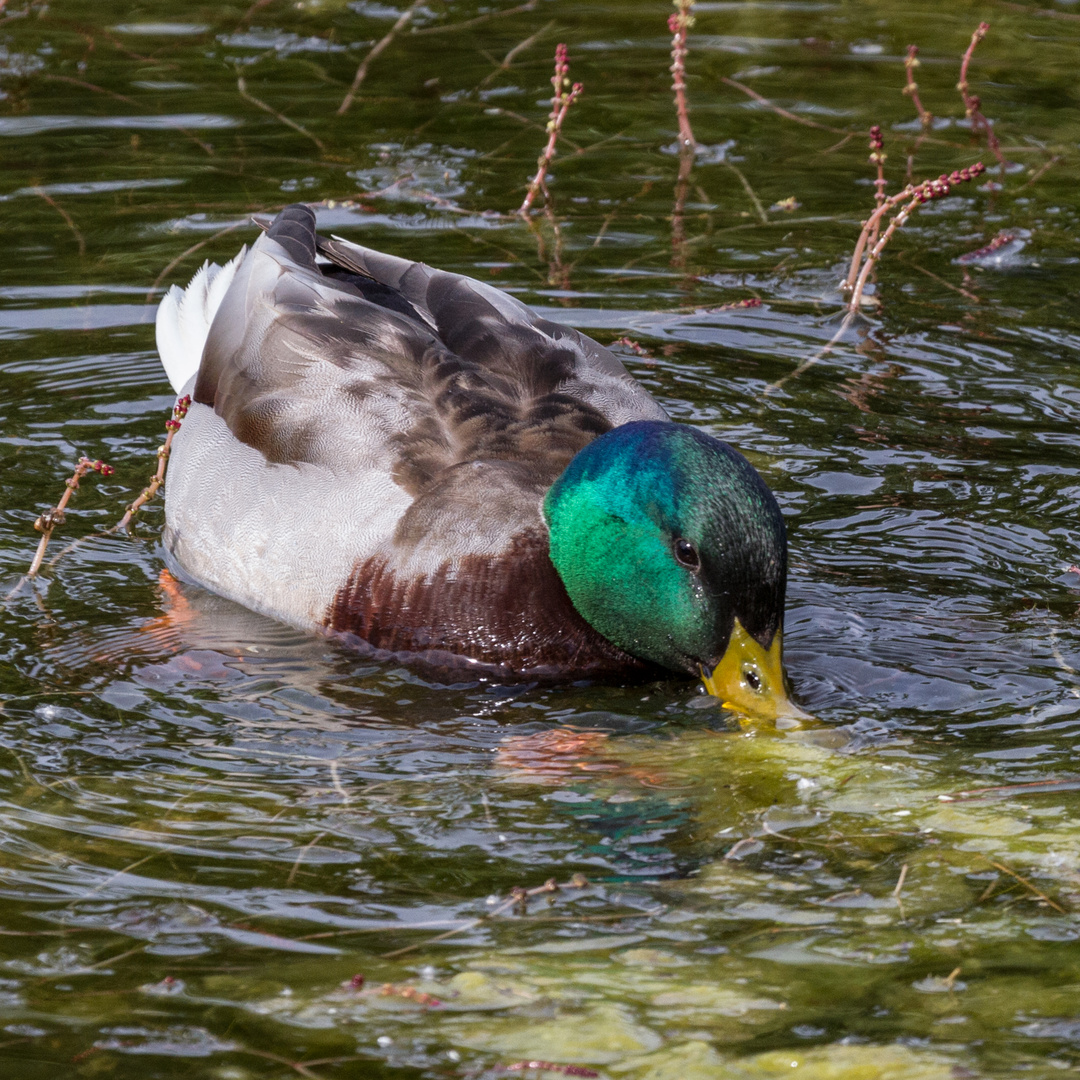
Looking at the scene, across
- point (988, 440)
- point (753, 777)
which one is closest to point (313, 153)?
Answer: point (988, 440)

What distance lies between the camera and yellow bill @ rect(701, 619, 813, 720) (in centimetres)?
449

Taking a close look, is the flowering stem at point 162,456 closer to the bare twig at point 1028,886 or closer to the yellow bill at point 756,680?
the yellow bill at point 756,680

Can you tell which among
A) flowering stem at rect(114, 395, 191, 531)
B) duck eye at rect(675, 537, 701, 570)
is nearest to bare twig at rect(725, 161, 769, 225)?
flowering stem at rect(114, 395, 191, 531)

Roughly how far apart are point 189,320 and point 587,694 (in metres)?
2.49

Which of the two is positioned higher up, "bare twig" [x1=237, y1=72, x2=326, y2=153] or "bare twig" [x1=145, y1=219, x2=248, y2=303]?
"bare twig" [x1=237, y1=72, x2=326, y2=153]

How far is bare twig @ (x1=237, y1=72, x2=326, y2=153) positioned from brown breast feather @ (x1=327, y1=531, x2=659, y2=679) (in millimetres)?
4740

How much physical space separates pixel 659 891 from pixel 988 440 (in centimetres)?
307

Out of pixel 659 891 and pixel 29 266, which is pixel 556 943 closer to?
pixel 659 891

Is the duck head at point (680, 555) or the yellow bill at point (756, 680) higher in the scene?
the duck head at point (680, 555)

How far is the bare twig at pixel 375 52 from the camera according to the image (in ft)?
32.1

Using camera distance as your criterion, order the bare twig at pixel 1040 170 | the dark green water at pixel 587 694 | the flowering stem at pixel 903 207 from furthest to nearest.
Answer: the bare twig at pixel 1040 170 < the flowering stem at pixel 903 207 < the dark green water at pixel 587 694

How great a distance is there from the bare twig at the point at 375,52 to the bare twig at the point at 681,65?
179cm

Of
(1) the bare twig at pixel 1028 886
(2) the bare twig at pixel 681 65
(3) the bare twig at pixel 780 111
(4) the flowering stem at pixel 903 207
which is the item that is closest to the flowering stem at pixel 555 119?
(2) the bare twig at pixel 681 65

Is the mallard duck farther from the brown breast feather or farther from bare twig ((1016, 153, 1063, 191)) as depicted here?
bare twig ((1016, 153, 1063, 191))
